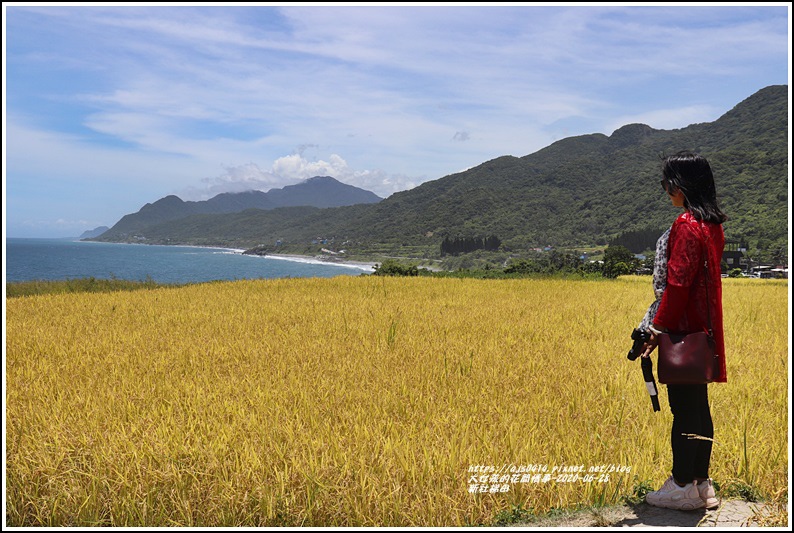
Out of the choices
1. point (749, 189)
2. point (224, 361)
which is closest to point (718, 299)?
point (224, 361)

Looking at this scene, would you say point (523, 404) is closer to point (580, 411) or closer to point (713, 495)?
point (580, 411)

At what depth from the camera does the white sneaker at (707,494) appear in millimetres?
3262

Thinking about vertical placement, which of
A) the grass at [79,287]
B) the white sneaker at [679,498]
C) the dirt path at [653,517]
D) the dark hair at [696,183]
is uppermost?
the dark hair at [696,183]

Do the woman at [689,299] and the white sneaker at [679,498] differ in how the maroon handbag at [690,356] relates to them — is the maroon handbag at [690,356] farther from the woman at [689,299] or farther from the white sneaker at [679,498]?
the white sneaker at [679,498]

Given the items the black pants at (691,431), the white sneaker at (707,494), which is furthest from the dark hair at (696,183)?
the white sneaker at (707,494)

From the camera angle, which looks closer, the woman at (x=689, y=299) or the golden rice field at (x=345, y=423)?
the woman at (x=689, y=299)

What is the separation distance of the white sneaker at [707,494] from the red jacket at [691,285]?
2.33 ft

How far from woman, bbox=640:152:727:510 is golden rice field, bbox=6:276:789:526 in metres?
0.28

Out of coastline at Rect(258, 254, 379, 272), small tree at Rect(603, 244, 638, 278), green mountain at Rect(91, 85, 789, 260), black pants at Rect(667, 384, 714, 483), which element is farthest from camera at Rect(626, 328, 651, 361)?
coastline at Rect(258, 254, 379, 272)

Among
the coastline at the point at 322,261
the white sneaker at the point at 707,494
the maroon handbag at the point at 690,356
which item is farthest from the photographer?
the coastline at the point at 322,261

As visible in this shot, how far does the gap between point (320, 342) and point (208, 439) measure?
12.6ft

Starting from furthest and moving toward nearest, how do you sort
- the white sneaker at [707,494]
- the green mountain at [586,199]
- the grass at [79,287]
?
1. the green mountain at [586,199]
2. the grass at [79,287]
3. the white sneaker at [707,494]

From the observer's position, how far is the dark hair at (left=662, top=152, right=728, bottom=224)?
3121 millimetres

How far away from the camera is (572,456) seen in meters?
3.70
